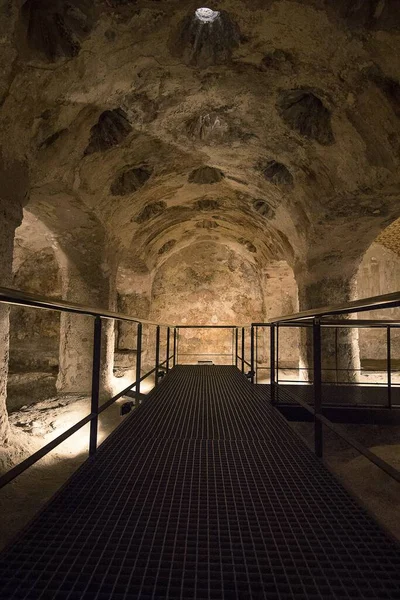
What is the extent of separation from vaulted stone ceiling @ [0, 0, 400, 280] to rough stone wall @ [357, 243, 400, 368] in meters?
5.30

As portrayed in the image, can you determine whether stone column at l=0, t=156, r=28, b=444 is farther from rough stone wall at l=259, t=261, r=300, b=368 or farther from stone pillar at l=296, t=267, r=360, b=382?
rough stone wall at l=259, t=261, r=300, b=368

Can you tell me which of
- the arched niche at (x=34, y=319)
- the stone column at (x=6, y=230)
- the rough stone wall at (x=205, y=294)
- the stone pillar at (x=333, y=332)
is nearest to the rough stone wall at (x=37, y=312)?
the arched niche at (x=34, y=319)

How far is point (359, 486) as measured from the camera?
156 inches

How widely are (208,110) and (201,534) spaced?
18.4 feet

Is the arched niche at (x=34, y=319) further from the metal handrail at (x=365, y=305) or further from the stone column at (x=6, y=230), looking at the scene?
the metal handrail at (x=365, y=305)

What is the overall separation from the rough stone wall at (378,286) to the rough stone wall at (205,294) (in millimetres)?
3685

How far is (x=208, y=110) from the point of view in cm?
577

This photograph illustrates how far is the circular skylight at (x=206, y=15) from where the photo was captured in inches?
166

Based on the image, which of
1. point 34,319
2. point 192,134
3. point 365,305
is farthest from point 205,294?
point 365,305

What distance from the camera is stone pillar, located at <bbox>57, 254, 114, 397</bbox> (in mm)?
7465

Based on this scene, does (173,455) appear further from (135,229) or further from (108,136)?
(135,229)

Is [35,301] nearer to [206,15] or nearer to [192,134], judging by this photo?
[206,15]

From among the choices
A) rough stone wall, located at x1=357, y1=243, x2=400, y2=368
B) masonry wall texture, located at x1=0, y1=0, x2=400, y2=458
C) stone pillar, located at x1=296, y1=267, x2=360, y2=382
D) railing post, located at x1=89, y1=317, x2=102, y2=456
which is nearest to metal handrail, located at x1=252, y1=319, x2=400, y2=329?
railing post, located at x1=89, y1=317, x2=102, y2=456

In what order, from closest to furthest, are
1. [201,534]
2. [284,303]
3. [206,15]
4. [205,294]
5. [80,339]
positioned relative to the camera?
[201,534] < [206,15] < [80,339] < [284,303] < [205,294]
